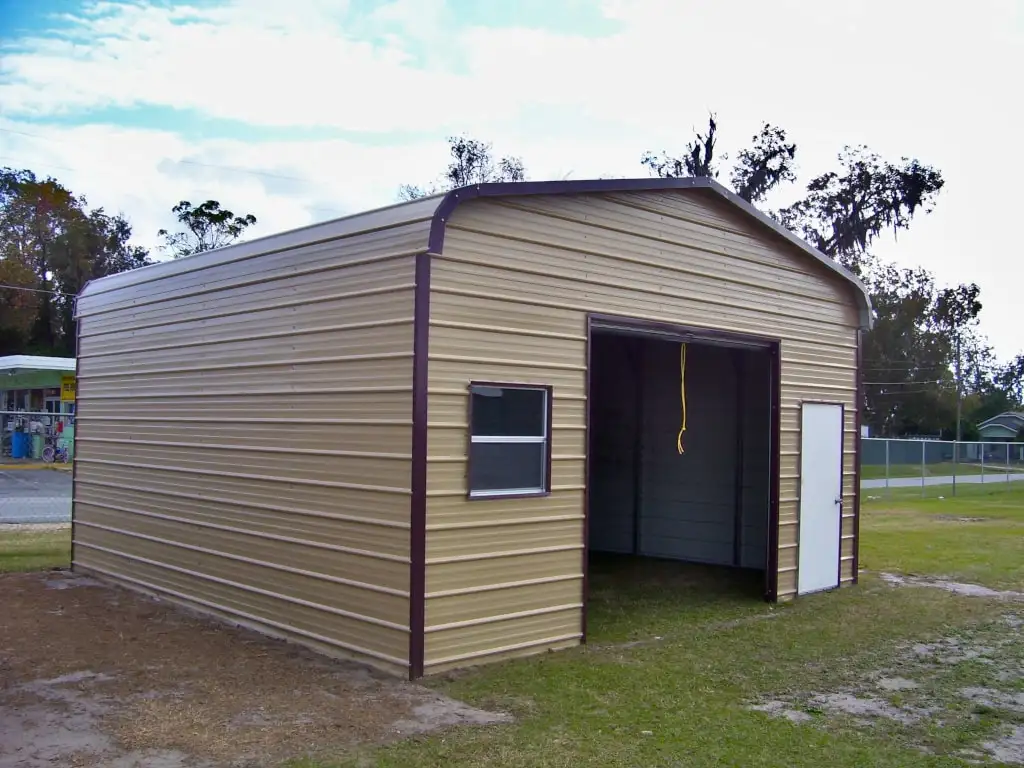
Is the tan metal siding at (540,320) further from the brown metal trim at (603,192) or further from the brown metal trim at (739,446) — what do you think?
the brown metal trim at (739,446)

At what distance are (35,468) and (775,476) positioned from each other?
74.7 feet

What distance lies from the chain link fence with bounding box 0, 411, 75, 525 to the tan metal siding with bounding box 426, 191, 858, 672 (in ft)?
31.7

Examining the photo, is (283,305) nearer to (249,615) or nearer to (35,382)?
(249,615)

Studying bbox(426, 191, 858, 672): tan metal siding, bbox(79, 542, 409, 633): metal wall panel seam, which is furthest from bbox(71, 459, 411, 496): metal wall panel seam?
bbox(79, 542, 409, 633): metal wall panel seam

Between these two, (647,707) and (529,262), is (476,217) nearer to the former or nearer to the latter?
(529,262)

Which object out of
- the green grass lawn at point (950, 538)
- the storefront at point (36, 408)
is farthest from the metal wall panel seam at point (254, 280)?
the storefront at point (36, 408)

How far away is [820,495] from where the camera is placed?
408 inches

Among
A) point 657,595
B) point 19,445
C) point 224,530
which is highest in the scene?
point 224,530

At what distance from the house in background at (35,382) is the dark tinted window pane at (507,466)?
2062cm

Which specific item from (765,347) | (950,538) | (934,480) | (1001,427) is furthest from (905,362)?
(765,347)

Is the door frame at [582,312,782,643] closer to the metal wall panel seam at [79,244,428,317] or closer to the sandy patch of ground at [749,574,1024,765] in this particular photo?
the sandy patch of ground at [749,574,1024,765]

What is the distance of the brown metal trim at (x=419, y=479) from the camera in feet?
22.0

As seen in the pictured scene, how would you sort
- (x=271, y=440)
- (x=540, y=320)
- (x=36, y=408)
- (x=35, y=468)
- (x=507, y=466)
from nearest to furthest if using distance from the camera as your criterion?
(x=507, y=466) < (x=540, y=320) < (x=271, y=440) < (x=35, y=468) < (x=36, y=408)

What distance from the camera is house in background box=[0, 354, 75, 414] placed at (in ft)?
86.7
